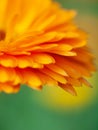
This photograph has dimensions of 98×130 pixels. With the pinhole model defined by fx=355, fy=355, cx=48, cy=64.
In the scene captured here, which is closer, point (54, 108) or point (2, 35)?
point (2, 35)

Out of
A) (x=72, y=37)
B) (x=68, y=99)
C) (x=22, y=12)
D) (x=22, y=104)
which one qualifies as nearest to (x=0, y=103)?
(x=22, y=104)

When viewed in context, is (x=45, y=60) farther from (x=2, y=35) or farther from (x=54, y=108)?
(x=54, y=108)

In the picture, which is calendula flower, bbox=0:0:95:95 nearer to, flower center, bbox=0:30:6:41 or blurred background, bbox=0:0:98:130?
flower center, bbox=0:30:6:41

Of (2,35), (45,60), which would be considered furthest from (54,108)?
(45,60)

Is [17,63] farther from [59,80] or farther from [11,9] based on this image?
[11,9]

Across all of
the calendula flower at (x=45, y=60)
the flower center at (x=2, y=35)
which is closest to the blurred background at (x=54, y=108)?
the flower center at (x=2, y=35)

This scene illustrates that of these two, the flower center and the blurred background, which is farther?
the blurred background

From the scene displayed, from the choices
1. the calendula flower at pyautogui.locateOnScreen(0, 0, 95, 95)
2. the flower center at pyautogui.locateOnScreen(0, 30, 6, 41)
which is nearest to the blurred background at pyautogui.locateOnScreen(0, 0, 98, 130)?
the flower center at pyautogui.locateOnScreen(0, 30, 6, 41)

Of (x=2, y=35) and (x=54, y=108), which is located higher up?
(x=2, y=35)
